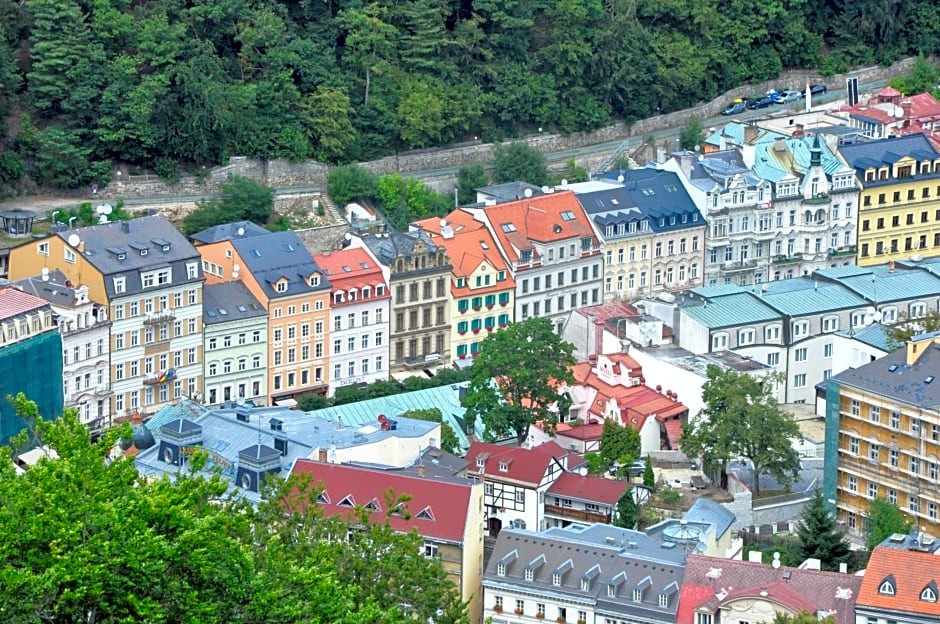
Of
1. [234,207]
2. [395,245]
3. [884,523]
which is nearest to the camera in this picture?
[884,523]

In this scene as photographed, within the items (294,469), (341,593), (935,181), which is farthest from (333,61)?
(341,593)

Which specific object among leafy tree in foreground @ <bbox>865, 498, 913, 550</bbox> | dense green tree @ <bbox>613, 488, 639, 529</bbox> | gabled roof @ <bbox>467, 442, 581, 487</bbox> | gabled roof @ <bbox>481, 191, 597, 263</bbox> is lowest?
leafy tree in foreground @ <bbox>865, 498, 913, 550</bbox>

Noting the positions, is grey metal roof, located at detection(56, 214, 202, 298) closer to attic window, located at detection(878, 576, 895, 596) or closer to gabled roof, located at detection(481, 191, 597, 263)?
gabled roof, located at detection(481, 191, 597, 263)

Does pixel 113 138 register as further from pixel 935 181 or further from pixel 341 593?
pixel 341 593

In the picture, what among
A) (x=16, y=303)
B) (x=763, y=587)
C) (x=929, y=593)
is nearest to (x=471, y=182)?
(x=16, y=303)

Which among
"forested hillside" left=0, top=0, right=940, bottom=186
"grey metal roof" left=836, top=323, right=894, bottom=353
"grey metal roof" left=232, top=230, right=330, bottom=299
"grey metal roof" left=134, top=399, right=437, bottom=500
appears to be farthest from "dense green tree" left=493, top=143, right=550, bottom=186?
"grey metal roof" left=134, top=399, right=437, bottom=500

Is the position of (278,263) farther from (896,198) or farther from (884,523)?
(896,198)
